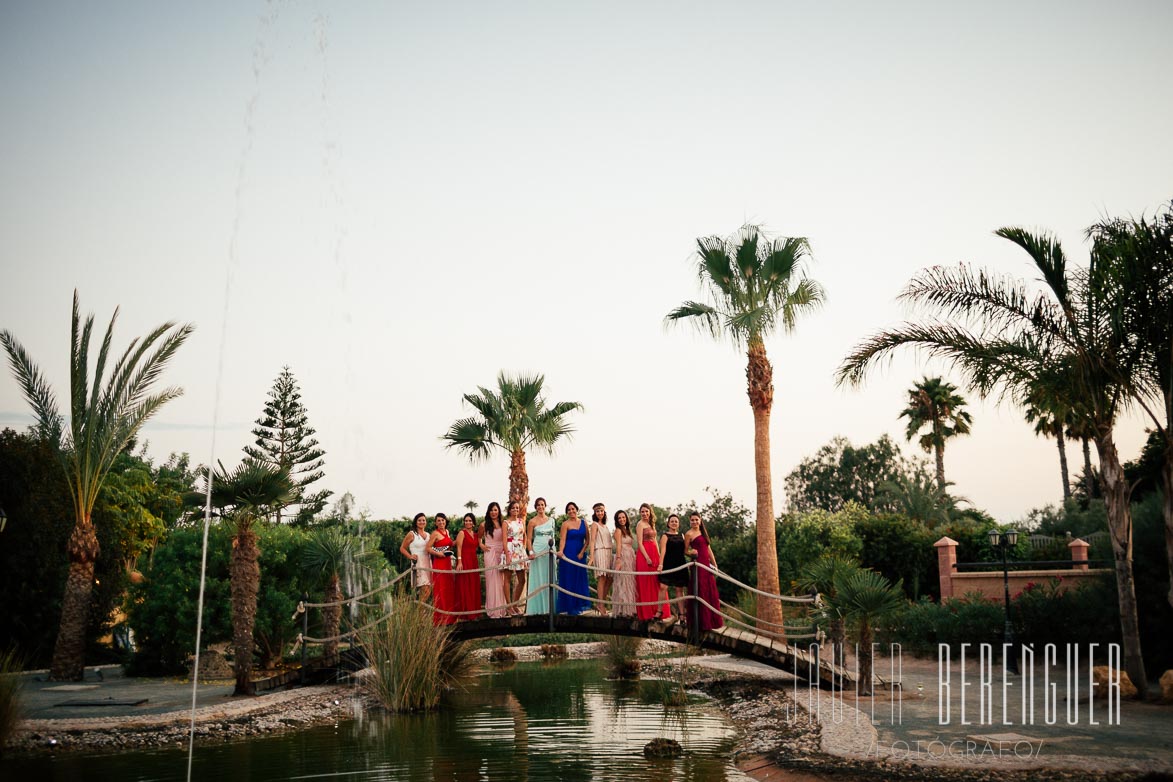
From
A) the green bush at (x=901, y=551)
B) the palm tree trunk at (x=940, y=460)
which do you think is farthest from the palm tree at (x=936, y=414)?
the green bush at (x=901, y=551)

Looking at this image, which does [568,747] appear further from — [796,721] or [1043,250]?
[1043,250]

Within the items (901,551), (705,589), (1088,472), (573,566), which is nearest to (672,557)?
(705,589)

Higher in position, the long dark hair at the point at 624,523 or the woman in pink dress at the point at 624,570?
the long dark hair at the point at 624,523

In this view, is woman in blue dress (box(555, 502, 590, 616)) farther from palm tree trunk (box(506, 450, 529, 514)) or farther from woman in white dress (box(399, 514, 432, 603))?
palm tree trunk (box(506, 450, 529, 514))

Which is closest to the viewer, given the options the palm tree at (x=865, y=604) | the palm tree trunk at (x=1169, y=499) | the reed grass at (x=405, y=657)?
the palm tree trunk at (x=1169, y=499)

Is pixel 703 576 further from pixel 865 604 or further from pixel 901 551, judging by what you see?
pixel 901 551

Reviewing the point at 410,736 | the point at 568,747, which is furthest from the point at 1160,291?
the point at 410,736

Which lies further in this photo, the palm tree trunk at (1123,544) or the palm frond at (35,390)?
the palm frond at (35,390)

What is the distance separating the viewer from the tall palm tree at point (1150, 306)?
12.6 m

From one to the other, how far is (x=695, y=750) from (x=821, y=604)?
4.11 meters

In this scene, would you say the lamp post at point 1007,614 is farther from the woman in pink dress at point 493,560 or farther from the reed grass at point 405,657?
the reed grass at point 405,657

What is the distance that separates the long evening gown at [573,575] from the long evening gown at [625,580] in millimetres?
612

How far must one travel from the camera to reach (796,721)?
1275 centimetres

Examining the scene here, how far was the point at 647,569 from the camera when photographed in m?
16.5
